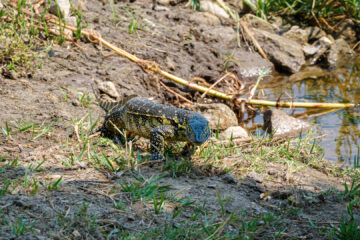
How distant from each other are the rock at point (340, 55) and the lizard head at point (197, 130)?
8.08 m

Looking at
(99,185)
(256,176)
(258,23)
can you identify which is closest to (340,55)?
(258,23)

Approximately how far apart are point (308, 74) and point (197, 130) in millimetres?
7289

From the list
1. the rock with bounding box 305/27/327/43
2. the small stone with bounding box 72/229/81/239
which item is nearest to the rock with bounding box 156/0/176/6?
the rock with bounding box 305/27/327/43

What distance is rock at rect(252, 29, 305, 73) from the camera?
11.4m

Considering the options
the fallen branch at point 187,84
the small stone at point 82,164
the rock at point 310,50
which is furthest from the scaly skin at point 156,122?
the rock at point 310,50

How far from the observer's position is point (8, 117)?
19.2 feet

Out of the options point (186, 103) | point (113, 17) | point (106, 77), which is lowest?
point (186, 103)

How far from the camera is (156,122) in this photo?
224 inches

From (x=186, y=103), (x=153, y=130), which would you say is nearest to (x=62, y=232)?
(x=153, y=130)

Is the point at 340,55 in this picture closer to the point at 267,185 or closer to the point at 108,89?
the point at 108,89

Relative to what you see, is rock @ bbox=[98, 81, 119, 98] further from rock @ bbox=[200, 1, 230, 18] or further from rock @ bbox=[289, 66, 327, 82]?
rock @ bbox=[200, 1, 230, 18]

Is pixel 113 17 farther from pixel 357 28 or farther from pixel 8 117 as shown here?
pixel 357 28

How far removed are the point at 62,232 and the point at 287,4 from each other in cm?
1123

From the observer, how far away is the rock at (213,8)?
12.3m
